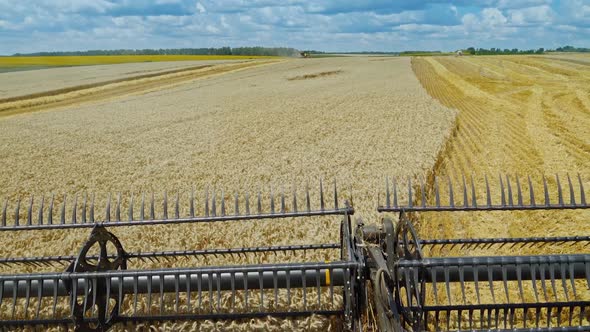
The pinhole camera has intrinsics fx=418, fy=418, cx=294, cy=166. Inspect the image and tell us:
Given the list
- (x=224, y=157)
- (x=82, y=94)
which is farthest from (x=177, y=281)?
(x=82, y=94)

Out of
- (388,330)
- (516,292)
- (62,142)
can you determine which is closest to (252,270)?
(388,330)

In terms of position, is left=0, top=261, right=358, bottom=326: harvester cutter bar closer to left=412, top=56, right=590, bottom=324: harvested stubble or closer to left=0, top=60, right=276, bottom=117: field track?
left=412, top=56, right=590, bottom=324: harvested stubble

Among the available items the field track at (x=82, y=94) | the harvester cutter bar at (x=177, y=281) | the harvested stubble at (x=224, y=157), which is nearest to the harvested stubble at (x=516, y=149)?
the harvested stubble at (x=224, y=157)

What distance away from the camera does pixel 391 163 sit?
917cm

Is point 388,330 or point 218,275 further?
point 218,275

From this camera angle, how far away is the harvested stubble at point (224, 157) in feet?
19.4

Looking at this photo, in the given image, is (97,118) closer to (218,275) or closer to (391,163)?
(391,163)

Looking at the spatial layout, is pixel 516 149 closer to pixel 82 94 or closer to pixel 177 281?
pixel 177 281

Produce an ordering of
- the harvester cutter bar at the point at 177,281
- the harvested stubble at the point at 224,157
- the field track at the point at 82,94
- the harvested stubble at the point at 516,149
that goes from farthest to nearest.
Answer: the field track at the point at 82,94
the harvested stubble at the point at 516,149
the harvested stubble at the point at 224,157
the harvester cutter bar at the point at 177,281

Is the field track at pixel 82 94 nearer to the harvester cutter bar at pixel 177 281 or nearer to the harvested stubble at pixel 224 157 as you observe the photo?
the harvested stubble at pixel 224 157

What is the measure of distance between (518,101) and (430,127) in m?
9.20

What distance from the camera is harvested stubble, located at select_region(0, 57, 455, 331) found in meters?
5.92

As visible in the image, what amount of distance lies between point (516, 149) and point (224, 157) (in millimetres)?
7627

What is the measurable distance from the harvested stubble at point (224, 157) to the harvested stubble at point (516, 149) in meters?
0.93
